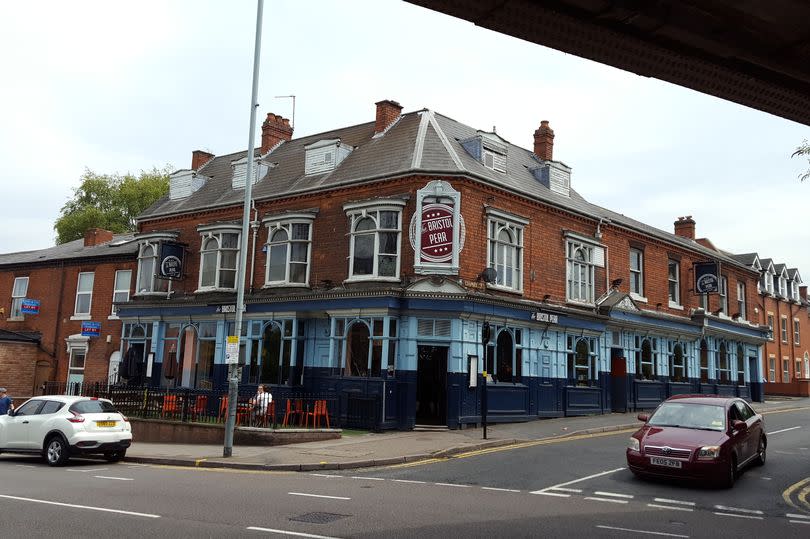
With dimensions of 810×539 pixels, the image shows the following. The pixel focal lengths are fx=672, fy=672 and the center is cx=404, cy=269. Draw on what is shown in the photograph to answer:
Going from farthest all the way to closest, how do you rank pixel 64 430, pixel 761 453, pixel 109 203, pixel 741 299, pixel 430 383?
pixel 109 203 < pixel 741 299 < pixel 430 383 < pixel 64 430 < pixel 761 453

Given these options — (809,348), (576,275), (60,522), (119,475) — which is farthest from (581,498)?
(809,348)

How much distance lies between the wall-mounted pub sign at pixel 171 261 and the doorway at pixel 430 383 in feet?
40.0

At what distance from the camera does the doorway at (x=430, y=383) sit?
21.4 metres

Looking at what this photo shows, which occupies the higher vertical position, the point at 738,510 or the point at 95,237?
the point at 95,237

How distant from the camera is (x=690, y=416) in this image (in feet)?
42.7

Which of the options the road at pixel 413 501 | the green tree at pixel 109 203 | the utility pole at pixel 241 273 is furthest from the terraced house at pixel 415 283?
the green tree at pixel 109 203

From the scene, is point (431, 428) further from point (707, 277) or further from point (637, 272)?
point (707, 277)

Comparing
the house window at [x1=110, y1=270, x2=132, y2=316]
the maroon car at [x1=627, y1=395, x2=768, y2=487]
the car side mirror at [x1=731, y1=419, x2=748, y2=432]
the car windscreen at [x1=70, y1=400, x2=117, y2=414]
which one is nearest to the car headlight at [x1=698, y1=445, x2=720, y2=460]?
the maroon car at [x1=627, y1=395, x2=768, y2=487]

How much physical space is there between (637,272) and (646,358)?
3.87 m

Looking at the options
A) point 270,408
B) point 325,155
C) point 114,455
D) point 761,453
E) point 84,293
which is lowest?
point 114,455

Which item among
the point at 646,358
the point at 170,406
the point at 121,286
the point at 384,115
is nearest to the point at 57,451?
the point at 170,406

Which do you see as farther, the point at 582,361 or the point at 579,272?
the point at 579,272

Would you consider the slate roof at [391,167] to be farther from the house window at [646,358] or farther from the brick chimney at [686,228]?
the brick chimney at [686,228]

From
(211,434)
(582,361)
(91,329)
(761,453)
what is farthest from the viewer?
(91,329)
